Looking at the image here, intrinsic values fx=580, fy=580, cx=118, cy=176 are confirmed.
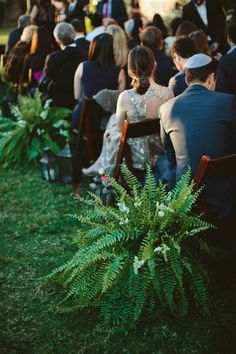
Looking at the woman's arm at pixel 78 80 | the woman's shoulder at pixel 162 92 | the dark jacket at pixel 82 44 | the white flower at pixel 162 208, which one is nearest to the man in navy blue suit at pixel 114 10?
the dark jacket at pixel 82 44

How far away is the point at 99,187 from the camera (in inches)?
251

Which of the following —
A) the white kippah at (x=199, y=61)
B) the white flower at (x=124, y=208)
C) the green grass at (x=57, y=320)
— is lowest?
the green grass at (x=57, y=320)

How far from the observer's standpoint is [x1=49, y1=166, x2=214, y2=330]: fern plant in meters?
3.83

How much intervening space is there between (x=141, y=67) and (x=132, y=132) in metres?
0.77

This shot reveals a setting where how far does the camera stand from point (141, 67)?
551cm

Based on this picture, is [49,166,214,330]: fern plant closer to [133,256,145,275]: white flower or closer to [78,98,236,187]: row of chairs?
[133,256,145,275]: white flower

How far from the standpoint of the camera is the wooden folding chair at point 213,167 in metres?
3.92

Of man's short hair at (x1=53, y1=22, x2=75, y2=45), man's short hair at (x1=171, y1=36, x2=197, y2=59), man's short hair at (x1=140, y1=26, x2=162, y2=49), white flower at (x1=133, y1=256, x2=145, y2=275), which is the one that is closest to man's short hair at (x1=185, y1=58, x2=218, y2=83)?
white flower at (x1=133, y1=256, x2=145, y2=275)

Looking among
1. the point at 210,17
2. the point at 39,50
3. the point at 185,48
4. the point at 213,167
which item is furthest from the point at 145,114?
the point at 210,17

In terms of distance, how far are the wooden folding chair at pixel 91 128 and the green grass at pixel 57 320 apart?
140 cm

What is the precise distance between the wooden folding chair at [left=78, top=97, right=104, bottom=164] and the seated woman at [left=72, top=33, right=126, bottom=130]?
30 centimetres

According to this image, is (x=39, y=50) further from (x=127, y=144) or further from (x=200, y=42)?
(x=127, y=144)

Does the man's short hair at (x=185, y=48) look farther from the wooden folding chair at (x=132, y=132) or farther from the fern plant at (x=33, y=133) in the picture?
the fern plant at (x=33, y=133)

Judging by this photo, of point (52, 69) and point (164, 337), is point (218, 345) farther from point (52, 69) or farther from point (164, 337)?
point (52, 69)
